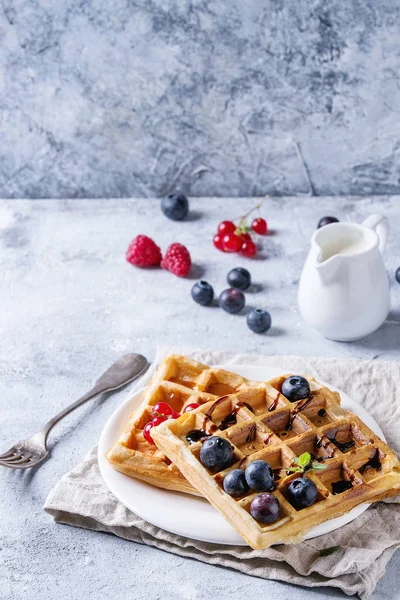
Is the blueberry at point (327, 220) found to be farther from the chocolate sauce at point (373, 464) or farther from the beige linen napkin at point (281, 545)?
the chocolate sauce at point (373, 464)

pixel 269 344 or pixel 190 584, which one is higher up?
pixel 190 584

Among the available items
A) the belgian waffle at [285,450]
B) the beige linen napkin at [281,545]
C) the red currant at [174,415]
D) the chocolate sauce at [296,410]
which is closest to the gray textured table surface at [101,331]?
the beige linen napkin at [281,545]

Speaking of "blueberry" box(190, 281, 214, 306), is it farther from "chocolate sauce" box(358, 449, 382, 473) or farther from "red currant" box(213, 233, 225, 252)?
"chocolate sauce" box(358, 449, 382, 473)

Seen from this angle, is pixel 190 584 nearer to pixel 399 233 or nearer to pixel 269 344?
pixel 269 344

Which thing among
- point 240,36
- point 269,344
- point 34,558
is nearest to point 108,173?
point 240,36

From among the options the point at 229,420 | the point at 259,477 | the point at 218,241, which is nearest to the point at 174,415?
the point at 229,420

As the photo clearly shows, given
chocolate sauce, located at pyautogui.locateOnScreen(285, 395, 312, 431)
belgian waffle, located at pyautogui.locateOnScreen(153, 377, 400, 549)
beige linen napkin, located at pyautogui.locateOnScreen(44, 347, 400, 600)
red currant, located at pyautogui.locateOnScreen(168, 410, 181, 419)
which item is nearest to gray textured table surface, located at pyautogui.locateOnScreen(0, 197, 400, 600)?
beige linen napkin, located at pyautogui.locateOnScreen(44, 347, 400, 600)
